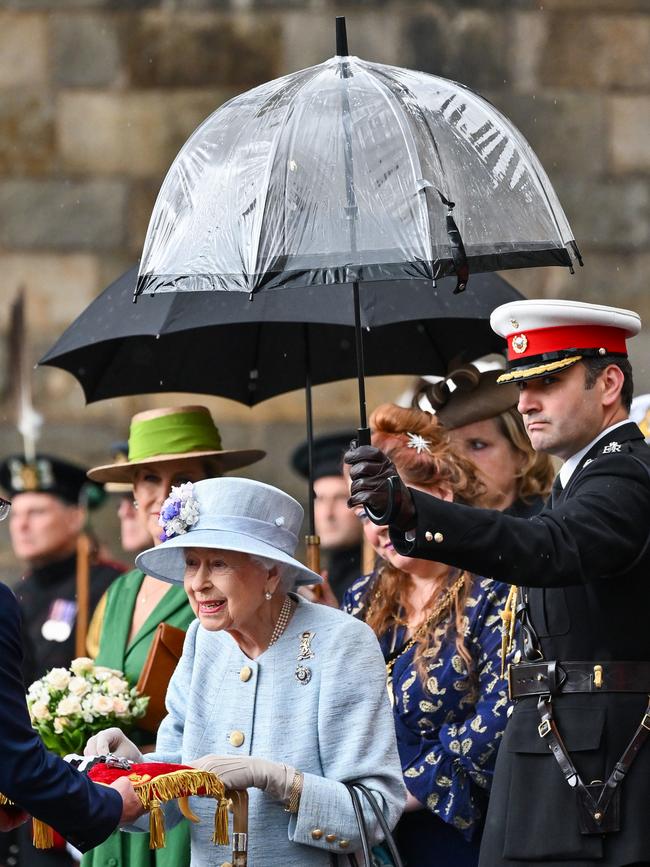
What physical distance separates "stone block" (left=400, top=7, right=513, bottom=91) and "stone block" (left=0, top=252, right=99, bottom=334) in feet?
6.57

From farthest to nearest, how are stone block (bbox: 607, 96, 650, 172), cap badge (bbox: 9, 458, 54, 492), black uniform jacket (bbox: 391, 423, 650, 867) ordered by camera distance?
1. stone block (bbox: 607, 96, 650, 172)
2. cap badge (bbox: 9, 458, 54, 492)
3. black uniform jacket (bbox: 391, 423, 650, 867)

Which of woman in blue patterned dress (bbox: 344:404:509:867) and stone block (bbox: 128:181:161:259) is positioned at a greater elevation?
stone block (bbox: 128:181:161:259)

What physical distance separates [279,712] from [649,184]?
532 centimetres

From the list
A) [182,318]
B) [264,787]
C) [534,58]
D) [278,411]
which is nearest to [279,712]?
[264,787]

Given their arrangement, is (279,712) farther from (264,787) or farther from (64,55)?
(64,55)

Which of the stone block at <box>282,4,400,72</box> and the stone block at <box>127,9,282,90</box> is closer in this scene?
the stone block at <box>282,4,400,72</box>

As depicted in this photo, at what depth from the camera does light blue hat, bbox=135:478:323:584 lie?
4.19 m

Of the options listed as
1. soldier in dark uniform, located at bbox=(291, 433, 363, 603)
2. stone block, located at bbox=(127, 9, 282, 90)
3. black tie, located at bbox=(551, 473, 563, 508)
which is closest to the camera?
black tie, located at bbox=(551, 473, 563, 508)

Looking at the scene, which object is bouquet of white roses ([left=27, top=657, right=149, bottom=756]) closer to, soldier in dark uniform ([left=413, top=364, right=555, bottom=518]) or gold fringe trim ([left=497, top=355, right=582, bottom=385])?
soldier in dark uniform ([left=413, top=364, right=555, bottom=518])

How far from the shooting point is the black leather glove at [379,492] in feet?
11.2

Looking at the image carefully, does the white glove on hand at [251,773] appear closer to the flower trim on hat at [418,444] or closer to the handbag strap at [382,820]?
the handbag strap at [382,820]

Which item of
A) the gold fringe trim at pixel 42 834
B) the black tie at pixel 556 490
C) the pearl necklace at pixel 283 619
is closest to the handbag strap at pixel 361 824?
the pearl necklace at pixel 283 619

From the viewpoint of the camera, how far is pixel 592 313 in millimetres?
3961

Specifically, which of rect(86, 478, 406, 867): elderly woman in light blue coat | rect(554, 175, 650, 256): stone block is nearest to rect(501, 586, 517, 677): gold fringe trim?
rect(86, 478, 406, 867): elderly woman in light blue coat
